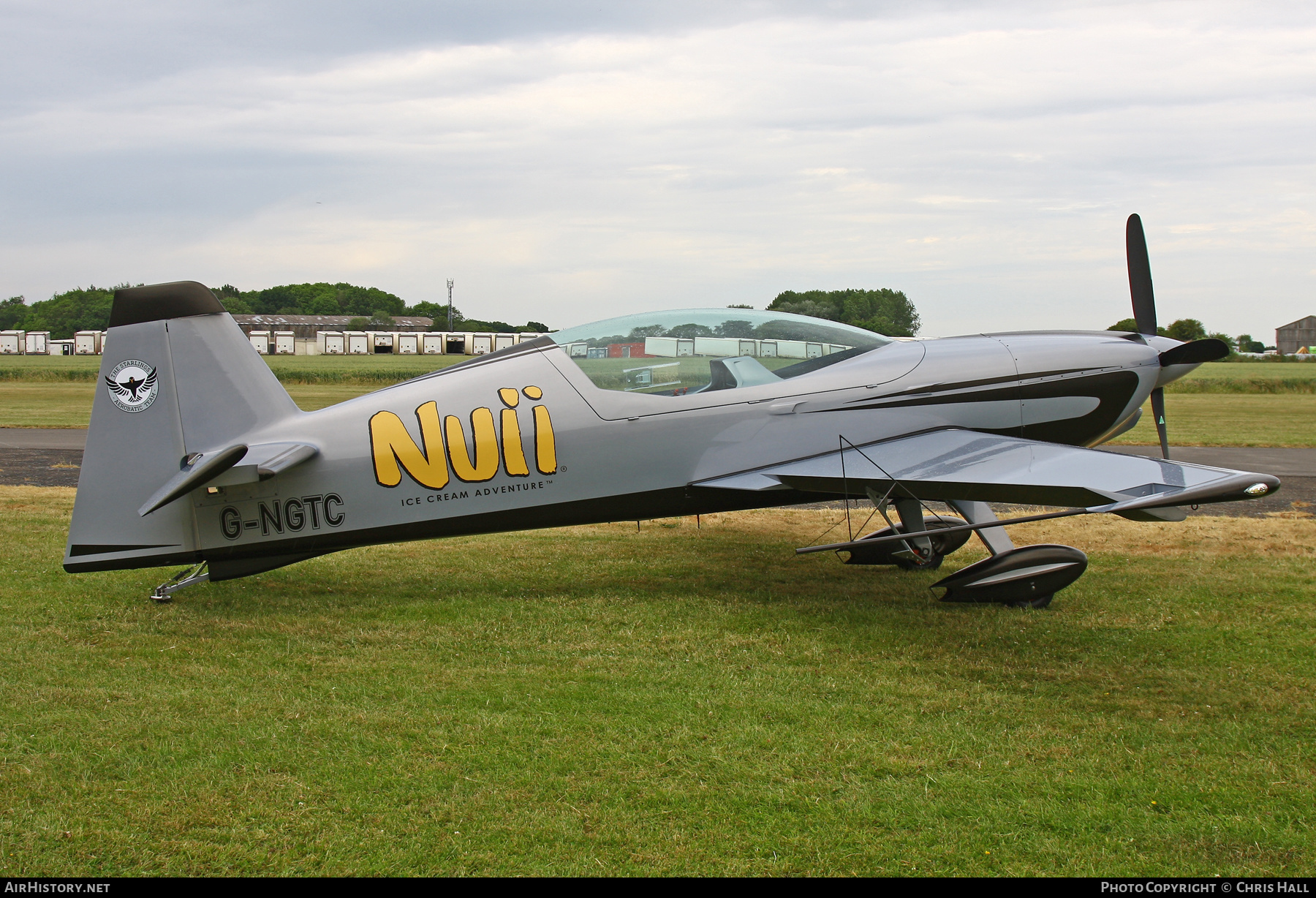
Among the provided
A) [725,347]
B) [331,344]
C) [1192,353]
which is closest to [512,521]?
[725,347]

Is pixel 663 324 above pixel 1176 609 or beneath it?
above

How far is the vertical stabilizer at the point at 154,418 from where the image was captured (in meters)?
6.47

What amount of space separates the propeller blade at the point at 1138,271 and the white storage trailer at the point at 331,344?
88275mm

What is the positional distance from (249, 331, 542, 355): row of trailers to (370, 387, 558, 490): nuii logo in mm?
75327

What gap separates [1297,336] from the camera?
12825 centimetres

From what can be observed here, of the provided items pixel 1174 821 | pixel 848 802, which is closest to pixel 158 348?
pixel 848 802

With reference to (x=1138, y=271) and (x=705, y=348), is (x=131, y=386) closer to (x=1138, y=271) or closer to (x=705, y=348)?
(x=705, y=348)

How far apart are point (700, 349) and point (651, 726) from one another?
3477 mm

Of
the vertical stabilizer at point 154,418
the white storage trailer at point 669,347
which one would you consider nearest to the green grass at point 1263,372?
the white storage trailer at point 669,347

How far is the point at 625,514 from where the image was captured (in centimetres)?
716

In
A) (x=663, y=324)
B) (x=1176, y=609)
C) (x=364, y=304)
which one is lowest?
(x=1176, y=609)
